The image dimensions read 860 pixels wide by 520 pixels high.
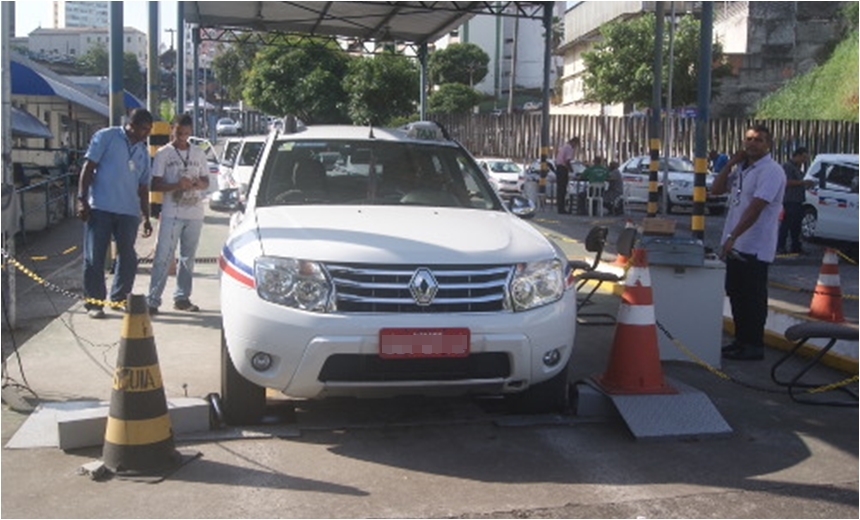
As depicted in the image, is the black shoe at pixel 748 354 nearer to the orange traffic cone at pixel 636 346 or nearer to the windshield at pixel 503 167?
the orange traffic cone at pixel 636 346

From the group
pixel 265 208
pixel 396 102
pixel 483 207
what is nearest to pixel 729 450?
pixel 483 207

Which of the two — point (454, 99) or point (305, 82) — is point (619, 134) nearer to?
point (305, 82)

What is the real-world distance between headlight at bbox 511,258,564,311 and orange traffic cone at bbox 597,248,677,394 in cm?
76

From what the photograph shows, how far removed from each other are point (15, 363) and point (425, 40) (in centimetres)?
1976

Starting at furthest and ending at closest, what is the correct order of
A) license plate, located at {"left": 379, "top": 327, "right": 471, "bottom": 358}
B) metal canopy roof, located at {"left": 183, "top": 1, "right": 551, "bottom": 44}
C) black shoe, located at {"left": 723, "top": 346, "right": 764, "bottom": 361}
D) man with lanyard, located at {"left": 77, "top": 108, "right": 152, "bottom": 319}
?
metal canopy roof, located at {"left": 183, "top": 1, "right": 551, "bottom": 44}, man with lanyard, located at {"left": 77, "top": 108, "right": 152, "bottom": 319}, black shoe, located at {"left": 723, "top": 346, "right": 764, "bottom": 361}, license plate, located at {"left": 379, "top": 327, "right": 471, "bottom": 358}

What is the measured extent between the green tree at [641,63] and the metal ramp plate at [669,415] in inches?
1294

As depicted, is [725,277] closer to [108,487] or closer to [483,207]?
[483,207]

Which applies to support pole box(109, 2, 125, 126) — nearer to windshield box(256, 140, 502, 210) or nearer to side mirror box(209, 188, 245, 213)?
side mirror box(209, 188, 245, 213)

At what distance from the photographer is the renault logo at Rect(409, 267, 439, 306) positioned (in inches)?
206

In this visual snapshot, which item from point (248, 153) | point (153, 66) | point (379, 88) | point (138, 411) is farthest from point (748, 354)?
point (379, 88)

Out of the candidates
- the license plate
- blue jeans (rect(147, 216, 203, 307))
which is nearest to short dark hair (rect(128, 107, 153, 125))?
blue jeans (rect(147, 216, 203, 307))

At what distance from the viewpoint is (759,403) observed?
6500 mm

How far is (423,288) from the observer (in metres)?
5.23

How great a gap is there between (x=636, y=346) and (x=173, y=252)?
4583mm
